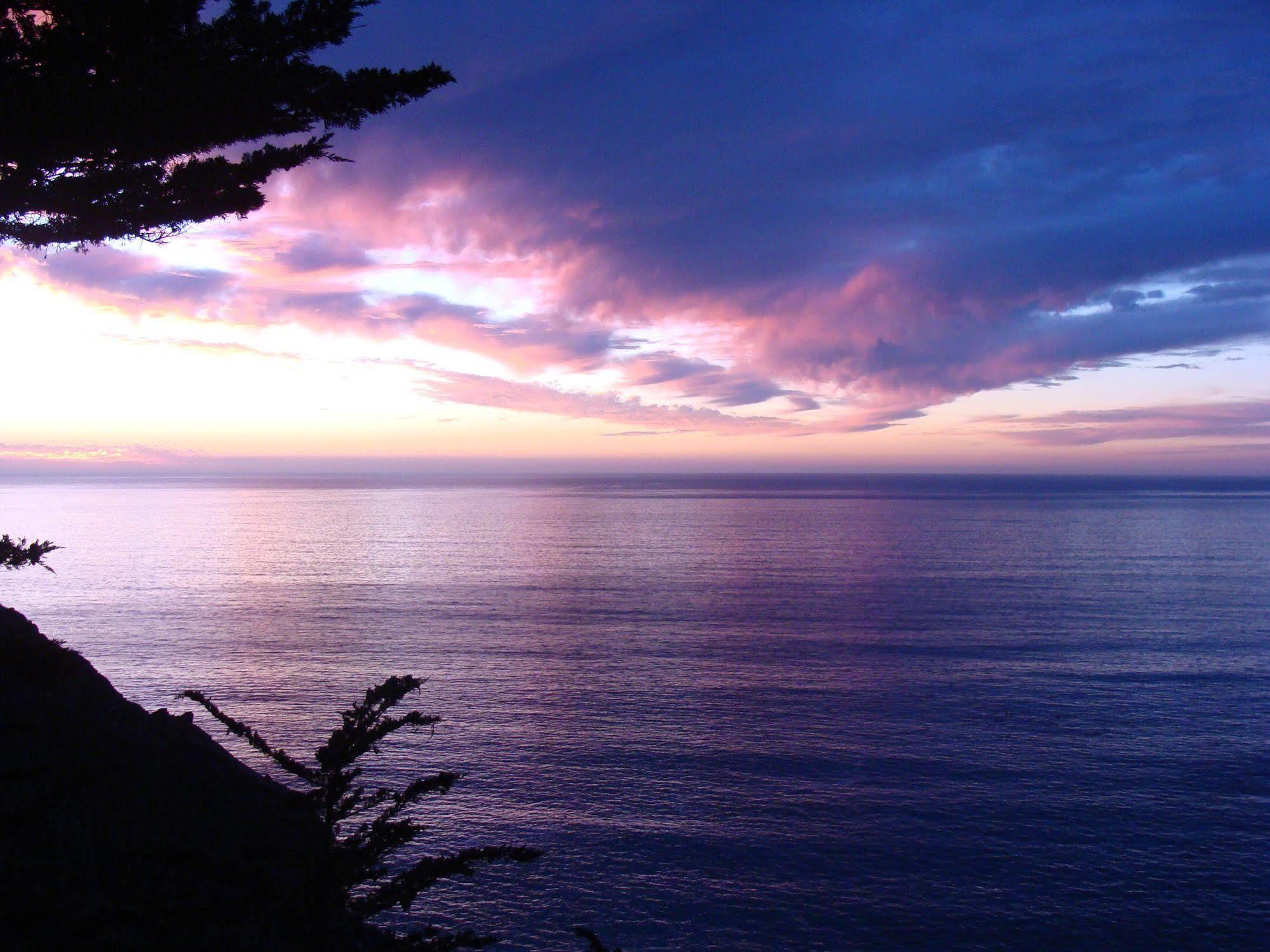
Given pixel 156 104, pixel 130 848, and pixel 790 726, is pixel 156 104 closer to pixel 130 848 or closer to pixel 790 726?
pixel 130 848

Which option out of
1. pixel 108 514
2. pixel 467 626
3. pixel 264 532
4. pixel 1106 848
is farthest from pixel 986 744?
pixel 108 514

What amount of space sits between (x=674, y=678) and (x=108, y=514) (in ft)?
615

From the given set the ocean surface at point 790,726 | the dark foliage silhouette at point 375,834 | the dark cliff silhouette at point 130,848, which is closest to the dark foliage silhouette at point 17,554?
the dark cliff silhouette at point 130,848

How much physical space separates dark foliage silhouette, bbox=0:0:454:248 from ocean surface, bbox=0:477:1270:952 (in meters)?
24.8

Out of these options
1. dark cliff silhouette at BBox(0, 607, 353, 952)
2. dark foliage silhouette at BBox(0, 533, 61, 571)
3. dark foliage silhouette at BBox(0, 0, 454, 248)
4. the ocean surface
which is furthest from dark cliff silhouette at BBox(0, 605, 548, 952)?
the ocean surface

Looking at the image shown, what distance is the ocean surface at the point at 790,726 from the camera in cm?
3008

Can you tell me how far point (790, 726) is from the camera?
150 feet

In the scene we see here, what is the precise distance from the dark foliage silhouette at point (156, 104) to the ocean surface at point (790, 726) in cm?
2480

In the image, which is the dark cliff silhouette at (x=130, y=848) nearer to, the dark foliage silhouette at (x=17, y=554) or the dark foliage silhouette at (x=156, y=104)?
the dark foliage silhouette at (x=17, y=554)

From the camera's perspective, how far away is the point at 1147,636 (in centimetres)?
6344

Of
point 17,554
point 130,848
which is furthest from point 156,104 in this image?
point 130,848

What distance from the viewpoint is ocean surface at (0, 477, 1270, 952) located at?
30078mm

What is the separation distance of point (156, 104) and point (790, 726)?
4131 centimetres

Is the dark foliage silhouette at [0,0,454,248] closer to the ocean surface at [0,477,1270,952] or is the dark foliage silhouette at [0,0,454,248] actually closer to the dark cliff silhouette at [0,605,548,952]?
the dark cliff silhouette at [0,605,548,952]
